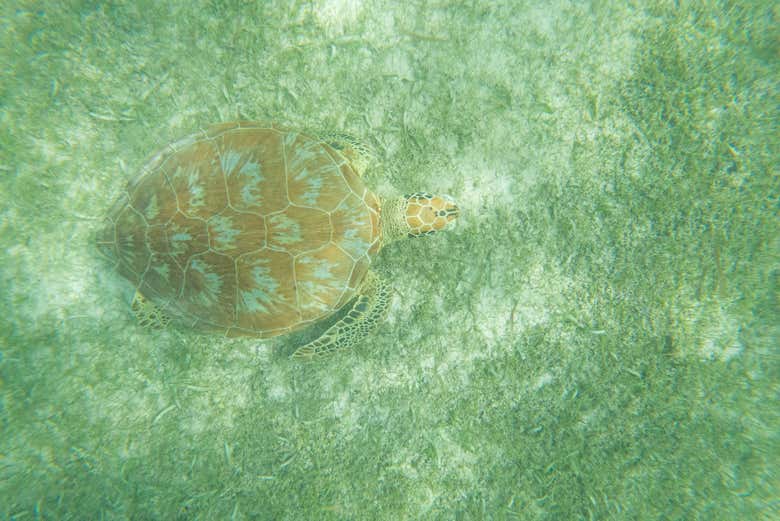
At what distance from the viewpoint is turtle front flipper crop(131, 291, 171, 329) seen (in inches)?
74.9

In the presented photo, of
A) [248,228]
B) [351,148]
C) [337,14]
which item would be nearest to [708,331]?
[351,148]

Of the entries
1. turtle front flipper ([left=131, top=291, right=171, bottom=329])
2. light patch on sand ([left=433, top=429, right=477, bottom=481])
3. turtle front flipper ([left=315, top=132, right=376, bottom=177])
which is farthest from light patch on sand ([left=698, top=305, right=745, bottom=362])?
turtle front flipper ([left=131, top=291, right=171, bottom=329])

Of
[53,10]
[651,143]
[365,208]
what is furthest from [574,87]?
[53,10]

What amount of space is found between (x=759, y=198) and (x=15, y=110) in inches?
170

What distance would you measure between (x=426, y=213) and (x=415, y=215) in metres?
0.06

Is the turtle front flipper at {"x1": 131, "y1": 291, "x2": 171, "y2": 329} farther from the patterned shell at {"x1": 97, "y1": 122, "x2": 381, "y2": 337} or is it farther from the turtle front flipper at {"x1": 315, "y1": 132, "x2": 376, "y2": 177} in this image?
the turtle front flipper at {"x1": 315, "y1": 132, "x2": 376, "y2": 177}

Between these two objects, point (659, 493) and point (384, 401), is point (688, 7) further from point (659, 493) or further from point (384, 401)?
point (384, 401)

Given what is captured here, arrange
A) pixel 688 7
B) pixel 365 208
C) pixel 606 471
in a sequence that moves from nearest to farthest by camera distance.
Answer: pixel 365 208 → pixel 606 471 → pixel 688 7

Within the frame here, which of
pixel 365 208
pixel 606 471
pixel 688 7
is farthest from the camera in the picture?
pixel 688 7

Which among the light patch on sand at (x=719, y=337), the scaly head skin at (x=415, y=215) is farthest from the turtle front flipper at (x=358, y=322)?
the light patch on sand at (x=719, y=337)

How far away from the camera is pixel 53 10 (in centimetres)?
197

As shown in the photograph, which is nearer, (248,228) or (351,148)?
(248,228)

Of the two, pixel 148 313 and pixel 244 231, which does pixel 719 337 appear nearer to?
pixel 244 231

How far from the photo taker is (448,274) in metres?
2.07
